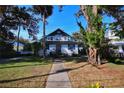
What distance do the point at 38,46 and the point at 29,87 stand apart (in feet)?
77.9

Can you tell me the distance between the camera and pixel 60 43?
35.3 m

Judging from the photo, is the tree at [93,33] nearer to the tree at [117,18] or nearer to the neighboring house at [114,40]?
the tree at [117,18]

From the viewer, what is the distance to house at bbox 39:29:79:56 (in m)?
34.3

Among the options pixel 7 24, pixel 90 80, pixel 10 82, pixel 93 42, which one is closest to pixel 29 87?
pixel 10 82

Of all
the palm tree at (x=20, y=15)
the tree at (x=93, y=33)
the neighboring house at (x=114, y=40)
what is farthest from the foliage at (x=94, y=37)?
the palm tree at (x=20, y=15)

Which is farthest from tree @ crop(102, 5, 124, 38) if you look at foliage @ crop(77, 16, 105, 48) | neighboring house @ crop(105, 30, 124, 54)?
foliage @ crop(77, 16, 105, 48)

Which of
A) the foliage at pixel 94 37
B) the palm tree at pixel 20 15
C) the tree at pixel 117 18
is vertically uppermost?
the palm tree at pixel 20 15

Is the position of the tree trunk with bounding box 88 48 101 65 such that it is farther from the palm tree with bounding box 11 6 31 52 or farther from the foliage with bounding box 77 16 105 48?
the palm tree with bounding box 11 6 31 52

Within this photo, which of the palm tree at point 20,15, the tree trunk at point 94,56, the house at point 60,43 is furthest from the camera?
the house at point 60,43

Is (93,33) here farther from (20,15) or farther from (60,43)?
(60,43)

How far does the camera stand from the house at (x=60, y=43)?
3427 cm

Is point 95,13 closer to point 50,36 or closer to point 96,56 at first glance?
point 96,56

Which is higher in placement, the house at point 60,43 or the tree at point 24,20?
the tree at point 24,20

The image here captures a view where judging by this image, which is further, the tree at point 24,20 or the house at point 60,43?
the house at point 60,43
